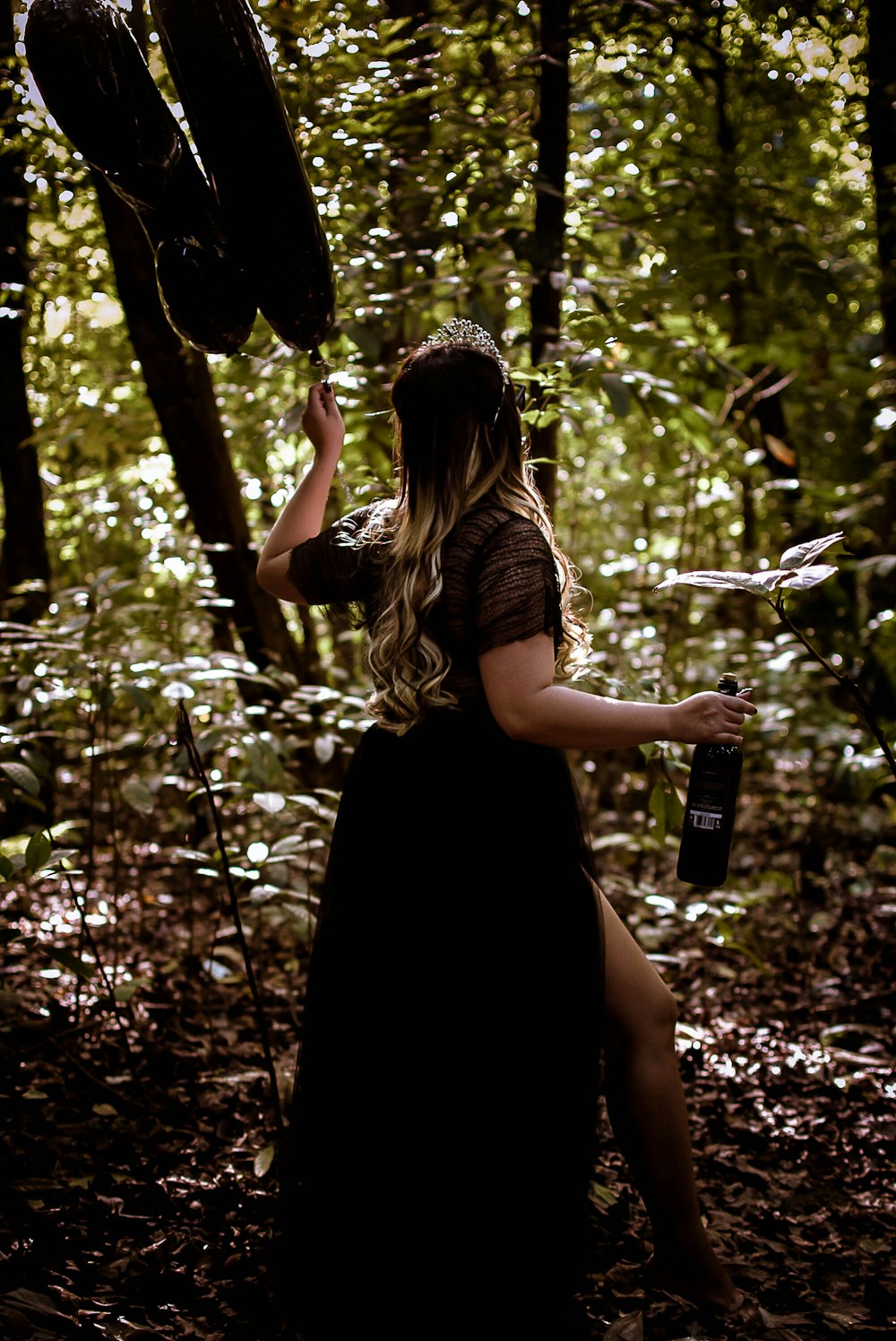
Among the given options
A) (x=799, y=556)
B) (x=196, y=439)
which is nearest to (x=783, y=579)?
(x=799, y=556)

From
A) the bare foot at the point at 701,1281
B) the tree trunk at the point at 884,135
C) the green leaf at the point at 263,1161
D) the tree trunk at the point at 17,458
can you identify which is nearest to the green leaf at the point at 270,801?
the green leaf at the point at 263,1161

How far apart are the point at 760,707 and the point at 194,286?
270 cm

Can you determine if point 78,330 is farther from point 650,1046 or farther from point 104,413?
point 650,1046

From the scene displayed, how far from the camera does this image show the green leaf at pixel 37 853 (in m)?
2.09

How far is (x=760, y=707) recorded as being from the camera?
3785mm

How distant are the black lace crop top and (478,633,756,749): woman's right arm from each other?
54 mm

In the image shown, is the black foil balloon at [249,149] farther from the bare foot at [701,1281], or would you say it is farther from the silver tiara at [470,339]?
the bare foot at [701,1281]

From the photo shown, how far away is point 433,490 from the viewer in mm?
1836

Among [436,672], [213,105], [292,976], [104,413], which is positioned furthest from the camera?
[104,413]

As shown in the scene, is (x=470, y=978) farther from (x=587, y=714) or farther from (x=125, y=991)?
(x=125, y=991)

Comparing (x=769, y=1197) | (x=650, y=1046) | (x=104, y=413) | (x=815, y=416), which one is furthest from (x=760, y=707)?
(x=815, y=416)

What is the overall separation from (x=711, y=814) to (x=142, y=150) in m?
1.51

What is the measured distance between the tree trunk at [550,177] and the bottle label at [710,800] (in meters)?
1.17

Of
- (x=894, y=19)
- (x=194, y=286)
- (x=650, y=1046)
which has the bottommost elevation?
(x=650, y=1046)
